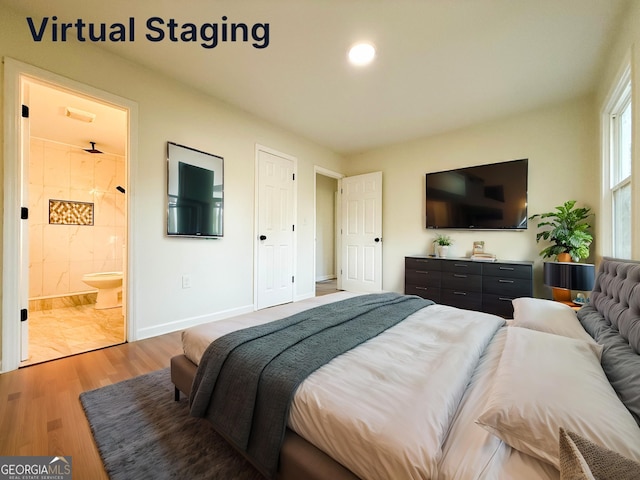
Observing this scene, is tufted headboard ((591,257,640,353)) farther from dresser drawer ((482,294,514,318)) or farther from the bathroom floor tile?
the bathroom floor tile

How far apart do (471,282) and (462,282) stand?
4.1 inches

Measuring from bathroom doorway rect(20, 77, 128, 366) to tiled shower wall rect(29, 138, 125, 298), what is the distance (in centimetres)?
1

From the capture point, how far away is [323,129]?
3965 millimetres

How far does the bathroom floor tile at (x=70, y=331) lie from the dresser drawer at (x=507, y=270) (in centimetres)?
410

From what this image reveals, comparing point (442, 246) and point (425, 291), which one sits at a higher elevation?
point (442, 246)

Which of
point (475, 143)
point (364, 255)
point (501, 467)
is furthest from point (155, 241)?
point (475, 143)

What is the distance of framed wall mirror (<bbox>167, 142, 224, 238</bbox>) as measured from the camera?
2.75 metres

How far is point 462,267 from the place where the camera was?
343 cm

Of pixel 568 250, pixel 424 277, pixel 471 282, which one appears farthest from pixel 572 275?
pixel 424 277

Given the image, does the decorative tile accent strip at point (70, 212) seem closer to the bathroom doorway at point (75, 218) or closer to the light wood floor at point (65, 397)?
the bathroom doorway at point (75, 218)

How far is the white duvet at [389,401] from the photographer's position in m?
0.71

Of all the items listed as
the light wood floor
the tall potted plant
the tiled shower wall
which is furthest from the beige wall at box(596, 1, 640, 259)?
the tiled shower wall

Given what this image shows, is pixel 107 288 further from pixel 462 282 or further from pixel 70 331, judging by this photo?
pixel 462 282

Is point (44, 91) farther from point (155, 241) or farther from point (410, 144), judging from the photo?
point (410, 144)
